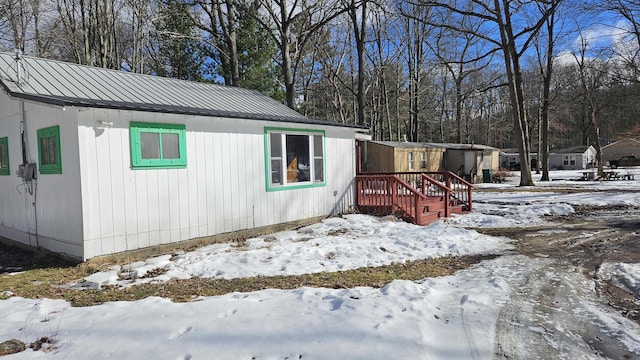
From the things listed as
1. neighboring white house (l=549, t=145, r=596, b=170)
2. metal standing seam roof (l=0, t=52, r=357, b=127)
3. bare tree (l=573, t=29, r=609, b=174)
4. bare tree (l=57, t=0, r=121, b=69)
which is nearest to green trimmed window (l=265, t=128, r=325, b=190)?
metal standing seam roof (l=0, t=52, r=357, b=127)

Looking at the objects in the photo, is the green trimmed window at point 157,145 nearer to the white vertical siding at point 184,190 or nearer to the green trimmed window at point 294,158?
the white vertical siding at point 184,190

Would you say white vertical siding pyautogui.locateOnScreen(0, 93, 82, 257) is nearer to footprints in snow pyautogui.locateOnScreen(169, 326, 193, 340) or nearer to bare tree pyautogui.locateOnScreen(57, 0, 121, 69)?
footprints in snow pyautogui.locateOnScreen(169, 326, 193, 340)

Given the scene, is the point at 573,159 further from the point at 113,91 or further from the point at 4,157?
the point at 4,157

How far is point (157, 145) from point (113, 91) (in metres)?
1.54

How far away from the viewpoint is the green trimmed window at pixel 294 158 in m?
9.16

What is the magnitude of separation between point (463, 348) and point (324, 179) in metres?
7.39

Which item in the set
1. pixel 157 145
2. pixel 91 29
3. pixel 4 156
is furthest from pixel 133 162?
pixel 91 29

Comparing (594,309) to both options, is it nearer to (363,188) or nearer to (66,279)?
(66,279)

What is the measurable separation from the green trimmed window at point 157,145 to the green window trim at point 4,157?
380 centimetres

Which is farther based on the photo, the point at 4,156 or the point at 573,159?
the point at 573,159

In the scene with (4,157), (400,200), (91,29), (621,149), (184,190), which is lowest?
(400,200)

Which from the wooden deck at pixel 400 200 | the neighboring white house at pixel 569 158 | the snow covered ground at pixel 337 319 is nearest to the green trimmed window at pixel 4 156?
the snow covered ground at pixel 337 319

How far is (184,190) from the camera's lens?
744cm

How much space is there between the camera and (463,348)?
3205mm
